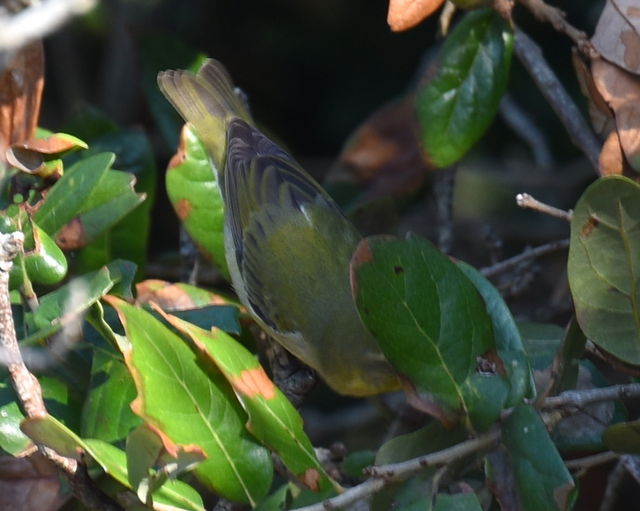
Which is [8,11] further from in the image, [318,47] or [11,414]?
[318,47]

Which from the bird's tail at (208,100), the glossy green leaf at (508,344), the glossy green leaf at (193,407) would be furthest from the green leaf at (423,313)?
the bird's tail at (208,100)

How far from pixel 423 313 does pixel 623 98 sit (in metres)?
0.64

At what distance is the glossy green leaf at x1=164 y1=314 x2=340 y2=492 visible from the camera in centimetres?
165

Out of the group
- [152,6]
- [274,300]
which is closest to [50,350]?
[274,300]

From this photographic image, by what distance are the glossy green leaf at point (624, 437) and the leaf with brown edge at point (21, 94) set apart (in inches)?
52.7

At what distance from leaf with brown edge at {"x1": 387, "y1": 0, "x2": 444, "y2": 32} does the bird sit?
681 mm

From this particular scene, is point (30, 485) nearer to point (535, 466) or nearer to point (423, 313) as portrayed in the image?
point (423, 313)

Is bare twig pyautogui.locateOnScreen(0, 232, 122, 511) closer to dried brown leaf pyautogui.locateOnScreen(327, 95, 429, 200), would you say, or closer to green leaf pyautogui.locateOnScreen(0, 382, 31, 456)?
green leaf pyautogui.locateOnScreen(0, 382, 31, 456)

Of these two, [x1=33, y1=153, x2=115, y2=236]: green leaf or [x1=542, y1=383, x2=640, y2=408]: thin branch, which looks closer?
[x1=542, y1=383, x2=640, y2=408]: thin branch

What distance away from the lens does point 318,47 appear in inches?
171

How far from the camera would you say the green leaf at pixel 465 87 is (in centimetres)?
229

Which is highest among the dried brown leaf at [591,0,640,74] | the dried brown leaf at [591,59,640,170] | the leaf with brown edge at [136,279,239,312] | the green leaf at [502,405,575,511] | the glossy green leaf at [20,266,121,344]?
the dried brown leaf at [591,0,640,74]

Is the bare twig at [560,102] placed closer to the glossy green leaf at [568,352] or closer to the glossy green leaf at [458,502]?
the glossy green leaf at [568,352]

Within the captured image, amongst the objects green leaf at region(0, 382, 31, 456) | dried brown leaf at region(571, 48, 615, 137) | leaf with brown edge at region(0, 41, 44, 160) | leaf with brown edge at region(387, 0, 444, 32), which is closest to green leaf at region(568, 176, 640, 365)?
dried brown leaf at region(571, 48, 615, 137)
